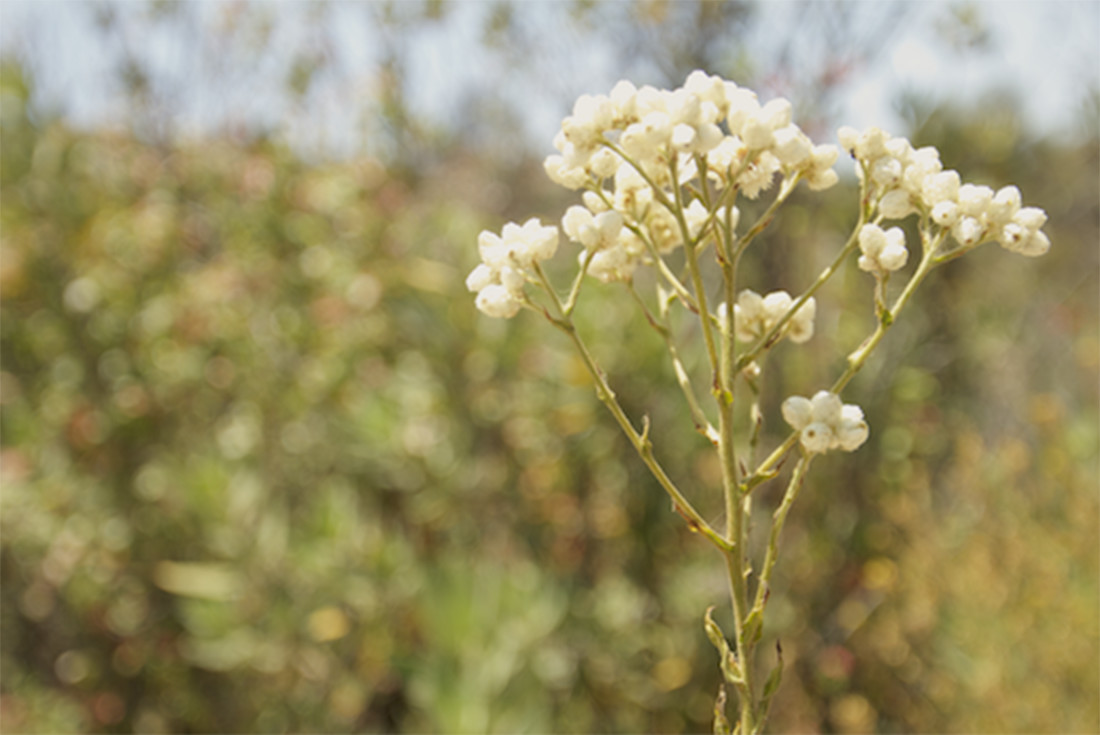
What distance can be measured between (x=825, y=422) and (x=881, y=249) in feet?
0.52

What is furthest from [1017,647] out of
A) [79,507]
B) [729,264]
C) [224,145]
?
[224,145]

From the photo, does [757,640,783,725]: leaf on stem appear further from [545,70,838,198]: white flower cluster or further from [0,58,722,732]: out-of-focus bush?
[0,58,722,732]: out-of-focus bush

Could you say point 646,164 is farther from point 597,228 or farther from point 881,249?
point 881,249

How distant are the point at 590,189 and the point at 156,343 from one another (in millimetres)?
2934

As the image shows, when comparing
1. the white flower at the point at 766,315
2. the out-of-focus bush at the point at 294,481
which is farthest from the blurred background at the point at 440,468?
the white flower at the point at 766,315

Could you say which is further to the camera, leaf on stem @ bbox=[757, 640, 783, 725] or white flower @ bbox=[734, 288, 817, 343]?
white flower @ bbox=[734, 288, 817, 343]

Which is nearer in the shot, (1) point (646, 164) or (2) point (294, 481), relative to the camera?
(1) point (646, 164)

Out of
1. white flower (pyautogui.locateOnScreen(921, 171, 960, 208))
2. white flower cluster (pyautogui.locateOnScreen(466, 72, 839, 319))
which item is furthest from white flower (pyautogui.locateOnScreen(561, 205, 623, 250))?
white flower (pyautogui.locateOnScreen(921, 171, 960, 208))

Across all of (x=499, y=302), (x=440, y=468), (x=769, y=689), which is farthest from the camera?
(x=440, y=468)

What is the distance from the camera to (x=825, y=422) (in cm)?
64

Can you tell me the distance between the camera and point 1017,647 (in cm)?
228

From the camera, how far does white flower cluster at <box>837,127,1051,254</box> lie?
674 millimetres

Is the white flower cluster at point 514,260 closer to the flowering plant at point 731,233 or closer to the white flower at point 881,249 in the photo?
the flowering plant at point 731,233

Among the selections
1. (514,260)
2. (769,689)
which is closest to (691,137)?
(514,260)
